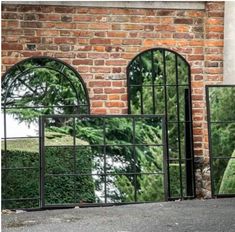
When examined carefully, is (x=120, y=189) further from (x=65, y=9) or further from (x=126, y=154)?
(x=65, y=9)

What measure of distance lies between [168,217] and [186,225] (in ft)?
1.35

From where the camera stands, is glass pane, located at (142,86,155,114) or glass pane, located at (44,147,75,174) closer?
glass pane, located at (44,147,75,174)

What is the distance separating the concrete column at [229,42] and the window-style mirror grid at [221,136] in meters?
0.22

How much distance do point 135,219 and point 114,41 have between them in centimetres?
259

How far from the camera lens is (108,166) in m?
4.82

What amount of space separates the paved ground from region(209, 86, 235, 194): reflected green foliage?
2.37 feet

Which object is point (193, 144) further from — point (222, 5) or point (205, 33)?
point (222, 5)

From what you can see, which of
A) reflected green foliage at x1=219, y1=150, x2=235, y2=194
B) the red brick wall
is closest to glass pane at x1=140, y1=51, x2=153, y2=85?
the red brick wall

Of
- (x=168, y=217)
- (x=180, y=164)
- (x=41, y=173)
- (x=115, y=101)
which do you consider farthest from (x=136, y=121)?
(x=168, y=217)

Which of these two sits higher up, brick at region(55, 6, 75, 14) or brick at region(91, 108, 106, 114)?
brick at region(55, 6, 75, 14)

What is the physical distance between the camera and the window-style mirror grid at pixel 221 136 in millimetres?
5137

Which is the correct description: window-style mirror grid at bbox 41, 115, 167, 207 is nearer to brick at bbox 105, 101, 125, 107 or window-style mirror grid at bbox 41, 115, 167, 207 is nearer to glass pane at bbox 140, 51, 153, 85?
brick at bbox 105, 101, 125, 107

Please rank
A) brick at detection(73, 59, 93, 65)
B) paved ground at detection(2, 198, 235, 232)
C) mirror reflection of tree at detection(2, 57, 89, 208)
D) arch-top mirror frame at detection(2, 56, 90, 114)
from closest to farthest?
paved ground at detection(2, 198, 235, 232) < mirror reflection of tree at detection(2, 57, 89, 208) < arch-top mirror frame at detection(2, 56, 90, 114) < brick at detection(73, 59, 93, 65)

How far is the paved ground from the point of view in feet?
10.2
